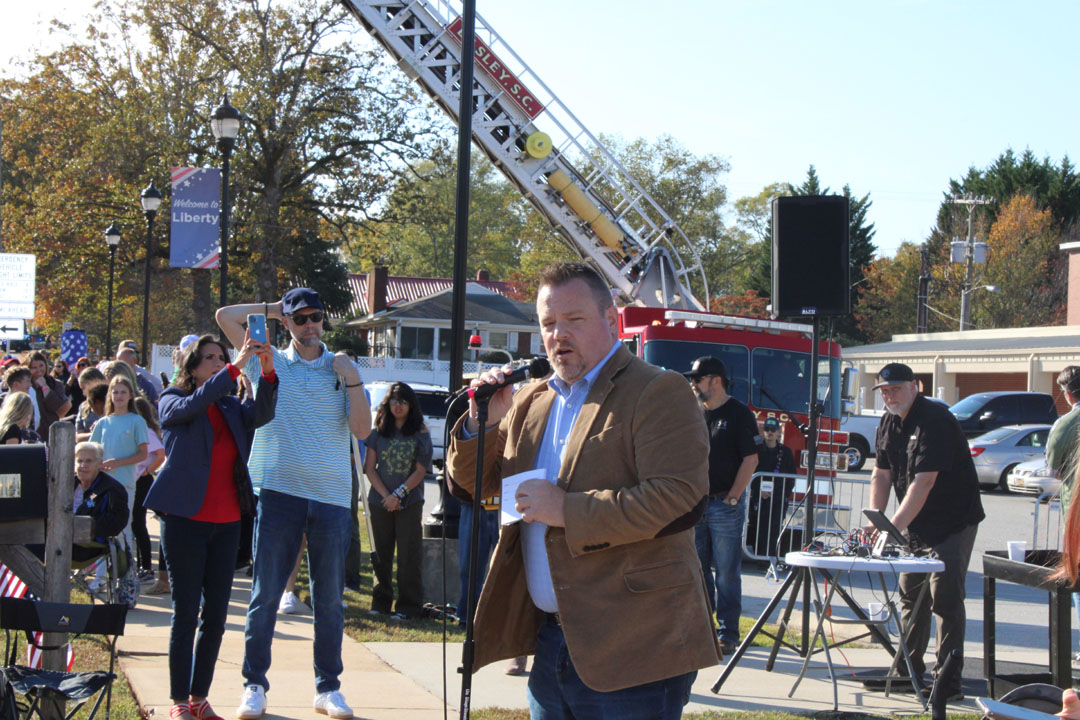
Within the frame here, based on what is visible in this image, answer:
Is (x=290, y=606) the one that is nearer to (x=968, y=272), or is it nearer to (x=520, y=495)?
(x=520, y=495)

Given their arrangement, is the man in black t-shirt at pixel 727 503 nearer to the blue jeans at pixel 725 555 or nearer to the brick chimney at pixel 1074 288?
the blue jeans at pixel 725 555

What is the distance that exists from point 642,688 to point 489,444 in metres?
0.94

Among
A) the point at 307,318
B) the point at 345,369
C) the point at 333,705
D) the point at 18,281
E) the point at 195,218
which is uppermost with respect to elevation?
the point at 195,218

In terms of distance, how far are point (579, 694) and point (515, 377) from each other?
96cm

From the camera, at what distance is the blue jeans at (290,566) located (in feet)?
18.0

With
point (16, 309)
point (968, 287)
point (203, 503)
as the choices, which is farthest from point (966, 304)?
point (203, 503)

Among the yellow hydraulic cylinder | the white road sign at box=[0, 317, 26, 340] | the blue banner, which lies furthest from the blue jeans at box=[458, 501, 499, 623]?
the yellow hydraulic cylinder

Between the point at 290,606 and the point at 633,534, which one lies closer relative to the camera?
the point at 633,534

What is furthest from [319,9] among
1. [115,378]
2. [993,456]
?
[115,378]

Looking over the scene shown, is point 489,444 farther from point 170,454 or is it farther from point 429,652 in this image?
point 429,652

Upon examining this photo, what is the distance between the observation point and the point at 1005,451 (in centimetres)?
2303

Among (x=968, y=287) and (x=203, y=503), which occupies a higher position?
(x=968, y=287)

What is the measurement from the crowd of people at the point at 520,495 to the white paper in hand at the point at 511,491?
1cm

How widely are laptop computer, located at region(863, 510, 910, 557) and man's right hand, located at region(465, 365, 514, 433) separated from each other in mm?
3325
